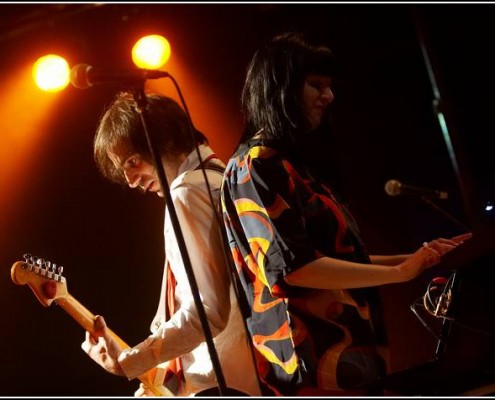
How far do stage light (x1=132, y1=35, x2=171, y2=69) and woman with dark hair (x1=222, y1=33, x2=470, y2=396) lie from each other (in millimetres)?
1544

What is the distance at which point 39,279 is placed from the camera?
6.95 ft

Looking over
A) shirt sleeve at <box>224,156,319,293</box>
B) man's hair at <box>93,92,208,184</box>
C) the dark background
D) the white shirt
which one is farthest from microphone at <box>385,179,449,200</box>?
shirt sleeve at <box>224,156,319,293</box>

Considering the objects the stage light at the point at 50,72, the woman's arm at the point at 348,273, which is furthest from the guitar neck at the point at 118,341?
the stage light at the point at 50,72

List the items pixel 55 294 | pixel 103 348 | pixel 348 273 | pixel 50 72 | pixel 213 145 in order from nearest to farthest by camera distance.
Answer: pixel 348 273 → pixel 103 348 → pixel 55 294 → pixel 50 72 → pixel 213 145

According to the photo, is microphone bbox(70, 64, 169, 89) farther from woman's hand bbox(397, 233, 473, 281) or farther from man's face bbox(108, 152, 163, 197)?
woman's hand bbox(397, 233, 473, 281)

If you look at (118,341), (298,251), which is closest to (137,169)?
(118,341)

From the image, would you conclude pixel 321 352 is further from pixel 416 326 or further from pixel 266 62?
pixel 416 326

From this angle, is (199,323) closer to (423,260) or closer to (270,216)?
(270,216)

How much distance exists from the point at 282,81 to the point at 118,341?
1022 millimetres

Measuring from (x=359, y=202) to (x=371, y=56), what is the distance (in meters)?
1.14

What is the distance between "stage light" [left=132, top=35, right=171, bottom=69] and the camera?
3230 mm

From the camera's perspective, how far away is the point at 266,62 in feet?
5.93

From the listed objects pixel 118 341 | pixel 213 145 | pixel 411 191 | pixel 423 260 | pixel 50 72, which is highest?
pixel 50 72

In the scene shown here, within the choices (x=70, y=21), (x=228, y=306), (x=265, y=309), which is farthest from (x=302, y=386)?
(x=70, y=21)
